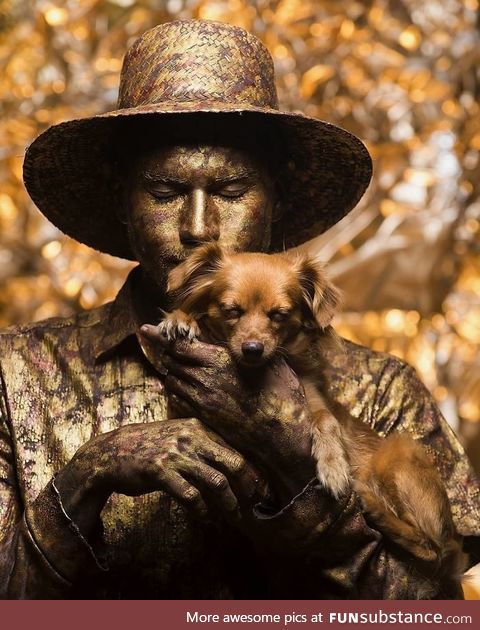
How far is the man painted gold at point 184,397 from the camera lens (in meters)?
2.93

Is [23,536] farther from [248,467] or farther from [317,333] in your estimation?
[317,333]

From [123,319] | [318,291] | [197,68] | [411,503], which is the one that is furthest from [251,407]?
[197,68]

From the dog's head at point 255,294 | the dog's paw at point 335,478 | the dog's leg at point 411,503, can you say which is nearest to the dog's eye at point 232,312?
the dog's head at point 255,294

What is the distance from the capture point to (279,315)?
3139mm

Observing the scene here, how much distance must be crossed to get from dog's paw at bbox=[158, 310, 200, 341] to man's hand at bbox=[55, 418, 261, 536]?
0.23 metres

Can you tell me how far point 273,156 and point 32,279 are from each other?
2.56 meters

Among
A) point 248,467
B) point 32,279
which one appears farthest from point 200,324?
point 32,279

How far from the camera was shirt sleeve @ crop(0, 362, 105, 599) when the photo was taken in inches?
115

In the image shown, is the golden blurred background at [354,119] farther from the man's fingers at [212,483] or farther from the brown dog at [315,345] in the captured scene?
the man's fingers at [212,483]

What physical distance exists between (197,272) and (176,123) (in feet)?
1.52

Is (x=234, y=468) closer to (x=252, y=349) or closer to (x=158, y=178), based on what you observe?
(x=252, y=349)

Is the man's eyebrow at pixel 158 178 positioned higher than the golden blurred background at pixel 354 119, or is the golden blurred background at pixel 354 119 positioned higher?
the golden blurred background at pixel 354 119

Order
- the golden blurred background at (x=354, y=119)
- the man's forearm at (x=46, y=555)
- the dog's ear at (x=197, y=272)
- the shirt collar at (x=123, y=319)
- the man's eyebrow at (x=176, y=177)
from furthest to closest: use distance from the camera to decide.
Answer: the golden blurred background at (x=354, y=119)
the shirt collar at (x=123, y=319)
the man's eyebrow at (x=176, y=177)
the dog's ear at (x=197, y=272)
the man's forearm at (x=46, y=555)

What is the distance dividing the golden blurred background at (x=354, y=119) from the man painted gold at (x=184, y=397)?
1978 mm
